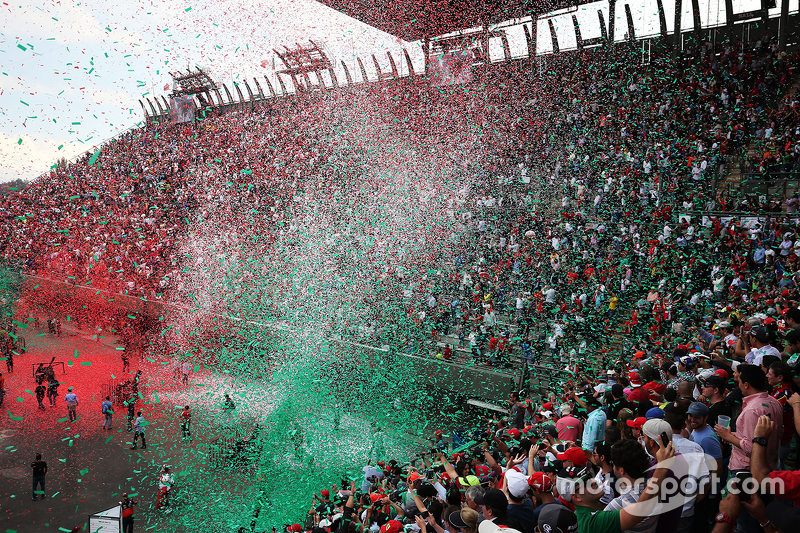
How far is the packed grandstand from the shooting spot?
3.31 m


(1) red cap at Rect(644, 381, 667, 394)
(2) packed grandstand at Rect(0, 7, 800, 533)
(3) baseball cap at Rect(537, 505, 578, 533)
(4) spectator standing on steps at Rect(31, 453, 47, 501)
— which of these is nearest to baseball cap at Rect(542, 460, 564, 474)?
(2) packed grandstand at Rect(0, 7, 800, 533)

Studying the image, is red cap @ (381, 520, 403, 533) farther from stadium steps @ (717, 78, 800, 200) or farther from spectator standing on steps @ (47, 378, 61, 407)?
spectator standing on steps @ (47, 378, 61, 407)

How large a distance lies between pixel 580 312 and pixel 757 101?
30.3ft

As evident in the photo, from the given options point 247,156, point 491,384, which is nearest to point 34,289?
point 247,156

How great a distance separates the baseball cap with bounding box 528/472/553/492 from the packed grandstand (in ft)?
0.05

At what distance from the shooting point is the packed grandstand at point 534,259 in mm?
3309

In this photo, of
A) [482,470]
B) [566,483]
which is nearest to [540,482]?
[566,483]

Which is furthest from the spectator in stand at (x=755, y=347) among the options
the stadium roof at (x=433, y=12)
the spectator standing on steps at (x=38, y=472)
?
the stadium roof at (x=433, y=12)

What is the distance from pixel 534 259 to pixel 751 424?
11.2 metres

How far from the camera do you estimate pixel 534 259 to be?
14133mm

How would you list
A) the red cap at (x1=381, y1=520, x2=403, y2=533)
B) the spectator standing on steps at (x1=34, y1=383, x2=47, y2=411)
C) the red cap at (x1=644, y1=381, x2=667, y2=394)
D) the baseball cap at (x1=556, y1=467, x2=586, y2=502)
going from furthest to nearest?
the spectator standing on steps at (x1=34, y1=383, x2=47, y2=411), the red cap at (x1=644, y1=381, x2=667, y2=394), the red cap at (x1=381, y1=520, x2=403, y2=533), the baseball cap at (x1=556, y1=467, x2=586, y2=502)

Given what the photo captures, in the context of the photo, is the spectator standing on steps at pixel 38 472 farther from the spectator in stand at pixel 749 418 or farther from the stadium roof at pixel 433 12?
the stadium roof at pixel 433 12

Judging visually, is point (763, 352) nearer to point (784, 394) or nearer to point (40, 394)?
point (784, 394)

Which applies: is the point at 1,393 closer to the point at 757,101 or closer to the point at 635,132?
the point at 635,132
